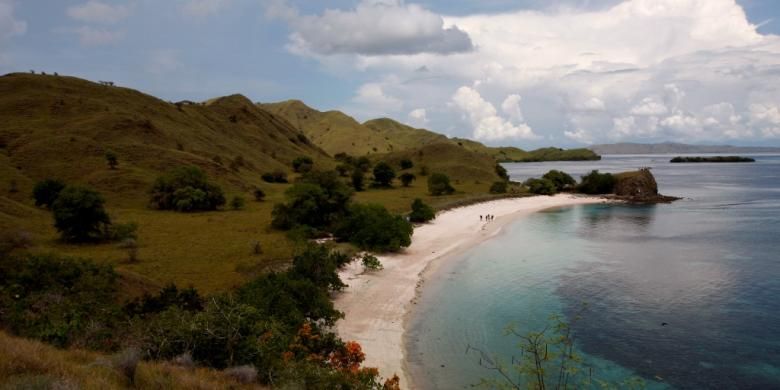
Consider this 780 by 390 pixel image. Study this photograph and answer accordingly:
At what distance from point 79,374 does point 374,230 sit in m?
42.0

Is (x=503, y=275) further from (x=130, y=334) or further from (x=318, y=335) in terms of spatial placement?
(x=130, y=334)

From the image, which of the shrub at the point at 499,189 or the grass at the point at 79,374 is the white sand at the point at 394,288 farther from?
the shrub at the point at 499,189

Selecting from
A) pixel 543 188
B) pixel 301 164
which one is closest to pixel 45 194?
pixel 301 164

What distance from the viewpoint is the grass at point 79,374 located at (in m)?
10.5

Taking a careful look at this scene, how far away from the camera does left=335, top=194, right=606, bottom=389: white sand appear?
28.1 metres

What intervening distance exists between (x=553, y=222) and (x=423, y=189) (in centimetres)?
4564

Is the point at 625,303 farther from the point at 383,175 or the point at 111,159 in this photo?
the point at 383,175

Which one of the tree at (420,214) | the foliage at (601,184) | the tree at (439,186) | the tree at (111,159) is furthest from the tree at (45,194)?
the foliage at (601,184)

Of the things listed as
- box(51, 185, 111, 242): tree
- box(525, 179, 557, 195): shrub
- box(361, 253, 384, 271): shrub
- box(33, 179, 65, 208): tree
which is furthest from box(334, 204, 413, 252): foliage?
box(525, 179, 557, 195): shrub

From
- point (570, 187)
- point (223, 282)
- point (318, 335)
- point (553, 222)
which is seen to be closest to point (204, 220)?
point (223, 282)

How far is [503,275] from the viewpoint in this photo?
4744cm

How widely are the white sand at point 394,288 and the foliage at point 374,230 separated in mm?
1674

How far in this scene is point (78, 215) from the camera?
156ft

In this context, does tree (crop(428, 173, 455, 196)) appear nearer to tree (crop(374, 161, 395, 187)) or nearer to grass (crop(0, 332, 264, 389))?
tree (crop(374, 161, 395, 187))
